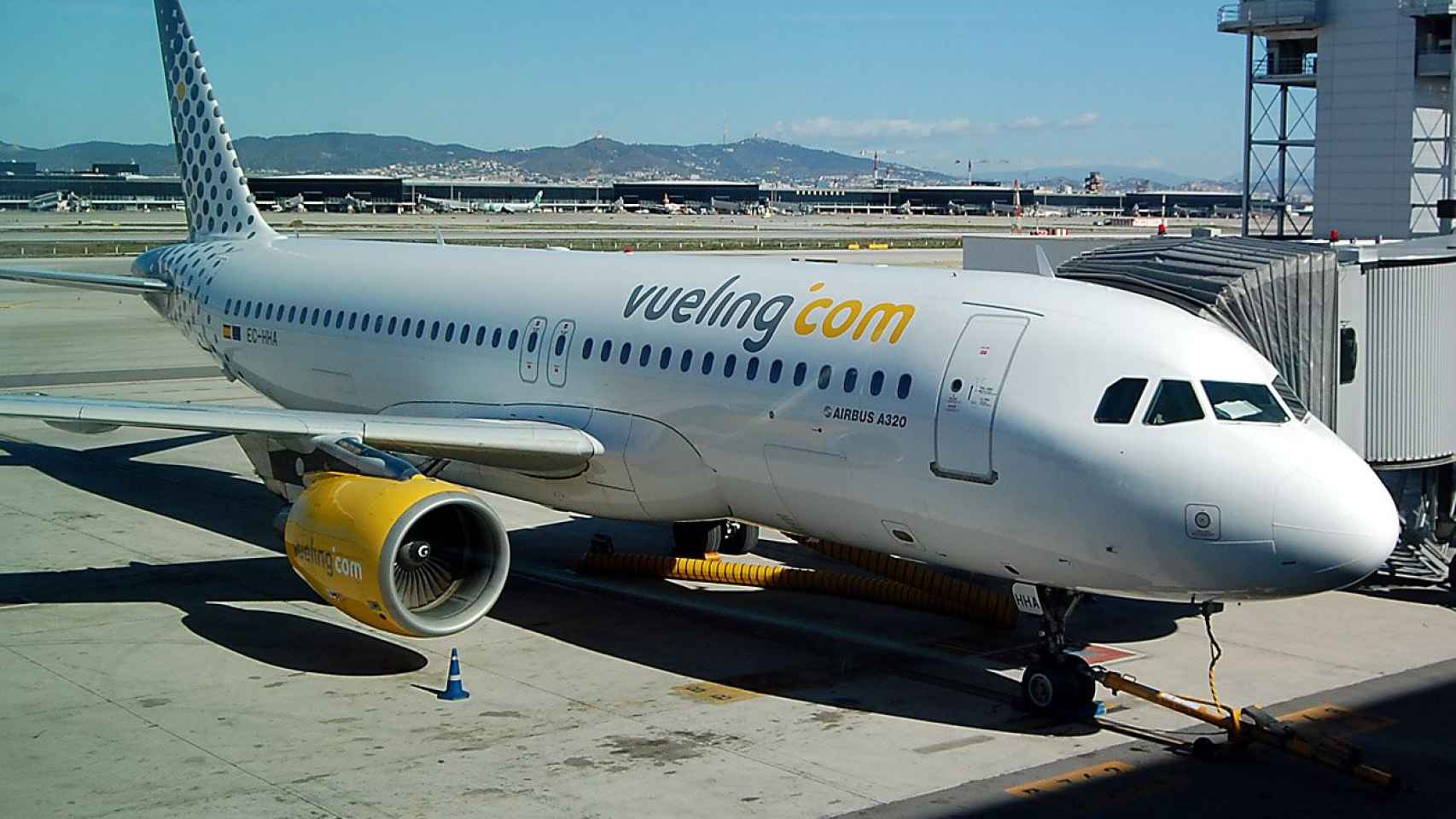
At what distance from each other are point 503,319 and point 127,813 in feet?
31.2

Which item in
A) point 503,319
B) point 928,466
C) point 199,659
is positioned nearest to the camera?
point 928,466

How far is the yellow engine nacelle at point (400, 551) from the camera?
48.1ft

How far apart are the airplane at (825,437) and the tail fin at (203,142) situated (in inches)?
307

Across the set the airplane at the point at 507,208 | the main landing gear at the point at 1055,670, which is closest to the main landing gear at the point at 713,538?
the main landing gear at the point at 1055,670

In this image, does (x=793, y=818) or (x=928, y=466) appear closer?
(x=793, y=818)

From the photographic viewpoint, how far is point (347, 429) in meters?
17.1

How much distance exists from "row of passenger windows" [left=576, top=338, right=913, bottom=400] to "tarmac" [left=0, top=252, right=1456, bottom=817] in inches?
110

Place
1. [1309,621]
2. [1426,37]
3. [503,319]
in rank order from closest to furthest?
[1309,621] → [503,319] → [1426,37]

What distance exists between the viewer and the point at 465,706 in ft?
46.2

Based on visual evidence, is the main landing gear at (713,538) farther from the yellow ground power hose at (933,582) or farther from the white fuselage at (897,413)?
the white fuselage at (897,413)

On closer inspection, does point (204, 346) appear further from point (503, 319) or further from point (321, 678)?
point (321, 678)

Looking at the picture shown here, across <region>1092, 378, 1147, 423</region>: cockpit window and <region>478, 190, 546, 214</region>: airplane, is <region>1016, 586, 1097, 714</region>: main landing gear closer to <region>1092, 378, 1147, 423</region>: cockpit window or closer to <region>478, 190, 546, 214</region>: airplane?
<region>1092, 378, 1147, 423</region>: cockpit window

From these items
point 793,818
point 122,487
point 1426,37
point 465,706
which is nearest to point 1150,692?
point 793,818

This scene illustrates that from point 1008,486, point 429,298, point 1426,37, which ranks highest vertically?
point 1426,37
